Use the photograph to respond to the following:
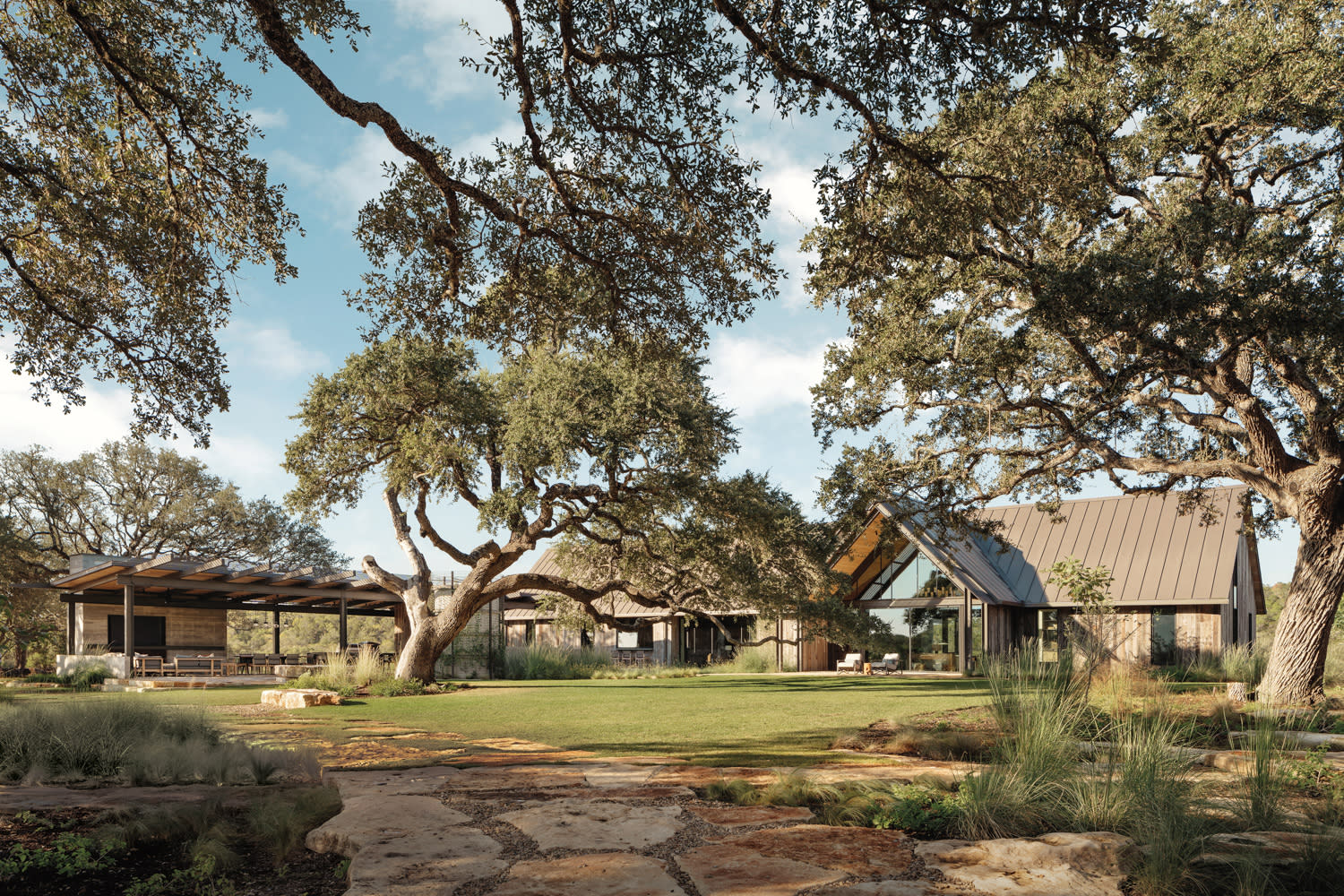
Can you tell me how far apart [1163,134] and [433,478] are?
49.0 feet

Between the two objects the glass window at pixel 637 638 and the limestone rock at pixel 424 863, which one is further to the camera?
the glass window at pixel 637 638

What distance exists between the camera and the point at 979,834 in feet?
13.8

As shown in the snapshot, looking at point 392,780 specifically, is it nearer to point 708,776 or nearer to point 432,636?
point 708,776

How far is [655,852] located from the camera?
154 inches

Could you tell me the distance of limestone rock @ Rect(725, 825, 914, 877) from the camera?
371 centimetres

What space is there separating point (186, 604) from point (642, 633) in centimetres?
1682

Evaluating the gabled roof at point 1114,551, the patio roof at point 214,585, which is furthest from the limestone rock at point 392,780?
the patio roof at point 214,585

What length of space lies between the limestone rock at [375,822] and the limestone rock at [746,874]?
1.42 meters

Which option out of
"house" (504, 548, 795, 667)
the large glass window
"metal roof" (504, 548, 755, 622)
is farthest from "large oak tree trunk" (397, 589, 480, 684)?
the large glass window

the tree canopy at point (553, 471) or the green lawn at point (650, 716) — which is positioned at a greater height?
the tree canopy at point (553, 471)

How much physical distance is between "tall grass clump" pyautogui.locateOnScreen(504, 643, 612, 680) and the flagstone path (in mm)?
19711

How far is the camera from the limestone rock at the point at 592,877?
11.0 ft

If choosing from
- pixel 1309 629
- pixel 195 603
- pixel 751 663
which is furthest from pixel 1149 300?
pixel 195 603

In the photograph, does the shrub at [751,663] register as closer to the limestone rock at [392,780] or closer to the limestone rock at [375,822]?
the limestone rock at [392,780]
